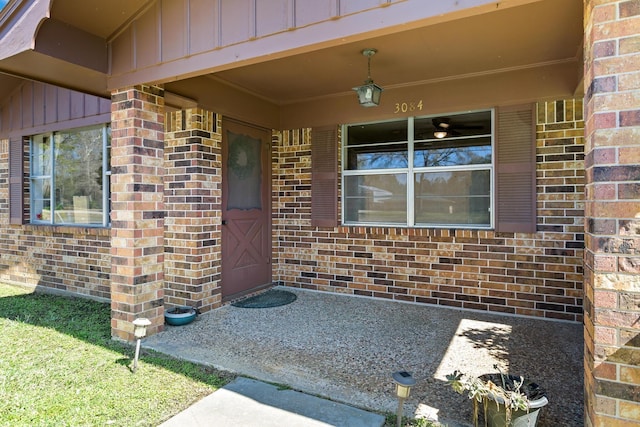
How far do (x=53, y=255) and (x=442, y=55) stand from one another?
6188mm

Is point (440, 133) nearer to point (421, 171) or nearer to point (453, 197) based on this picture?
point (421, 171)

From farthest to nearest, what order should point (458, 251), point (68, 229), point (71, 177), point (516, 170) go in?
point (71, 177) → point (68, 229) → point (458, 251) → point (516, 170)

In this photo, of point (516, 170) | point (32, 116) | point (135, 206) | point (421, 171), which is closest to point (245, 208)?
point (135, 206)

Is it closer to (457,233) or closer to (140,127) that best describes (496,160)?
(457,233)

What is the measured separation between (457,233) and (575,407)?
7.89 ft

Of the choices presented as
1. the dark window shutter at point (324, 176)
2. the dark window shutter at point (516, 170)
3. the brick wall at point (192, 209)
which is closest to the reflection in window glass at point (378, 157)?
the dark window shutter at point (324, 176)

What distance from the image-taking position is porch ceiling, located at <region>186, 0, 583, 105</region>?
3150mm

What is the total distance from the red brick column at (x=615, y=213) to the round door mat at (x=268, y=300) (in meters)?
3.63

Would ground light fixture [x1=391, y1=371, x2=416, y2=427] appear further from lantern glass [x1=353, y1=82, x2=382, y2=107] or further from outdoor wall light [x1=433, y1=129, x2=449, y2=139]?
outdoor wall light [x1=433, y1=129, x2=449, y2=139]

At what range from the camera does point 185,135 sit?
4441mm

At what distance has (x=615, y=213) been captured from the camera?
1.70 meters

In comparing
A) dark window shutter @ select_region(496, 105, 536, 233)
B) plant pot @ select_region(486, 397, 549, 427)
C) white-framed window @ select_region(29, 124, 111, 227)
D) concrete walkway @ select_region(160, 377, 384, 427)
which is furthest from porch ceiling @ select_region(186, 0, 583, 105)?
concrete walkway @ select_region(160, 377, 384, 427)

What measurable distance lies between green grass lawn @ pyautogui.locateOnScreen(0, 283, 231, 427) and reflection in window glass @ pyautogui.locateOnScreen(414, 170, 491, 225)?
127 inches

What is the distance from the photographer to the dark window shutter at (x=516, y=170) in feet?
13.8
